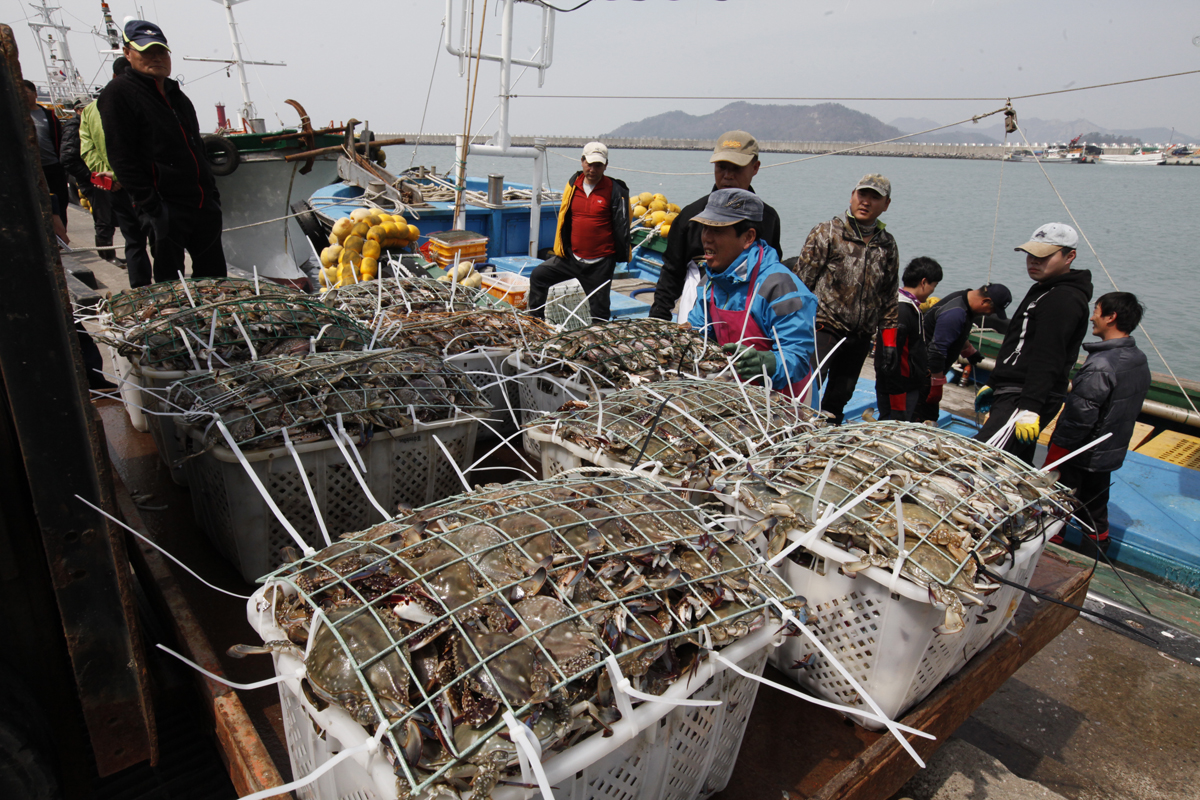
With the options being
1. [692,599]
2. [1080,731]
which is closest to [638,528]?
[692,599]

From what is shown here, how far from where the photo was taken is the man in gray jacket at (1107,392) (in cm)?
398

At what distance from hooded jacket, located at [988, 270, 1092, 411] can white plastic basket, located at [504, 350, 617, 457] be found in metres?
2.77

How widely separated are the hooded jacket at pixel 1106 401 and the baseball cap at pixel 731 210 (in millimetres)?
2834

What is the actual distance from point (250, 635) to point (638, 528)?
1281 mm

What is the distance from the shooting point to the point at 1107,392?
3988 millimetres

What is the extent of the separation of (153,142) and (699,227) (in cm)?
354

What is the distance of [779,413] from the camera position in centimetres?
235

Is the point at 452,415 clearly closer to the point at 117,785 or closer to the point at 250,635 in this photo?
the point at 250,635

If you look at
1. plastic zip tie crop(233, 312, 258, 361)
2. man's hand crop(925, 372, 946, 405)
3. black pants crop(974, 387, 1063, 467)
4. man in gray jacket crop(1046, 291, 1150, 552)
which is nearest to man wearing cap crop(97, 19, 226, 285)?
plastic zip tie crop(233, 312, 258, 361)

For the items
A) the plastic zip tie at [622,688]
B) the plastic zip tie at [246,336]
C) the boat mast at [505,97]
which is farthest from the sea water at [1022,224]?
the plastic zip tie at [622,688]

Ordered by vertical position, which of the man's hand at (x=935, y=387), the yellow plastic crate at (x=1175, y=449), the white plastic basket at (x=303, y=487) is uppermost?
the white plastic basket at (x=303, y=487)

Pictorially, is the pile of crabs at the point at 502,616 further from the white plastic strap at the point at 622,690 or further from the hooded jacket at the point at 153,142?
the hooded jacket at the point at 153,142

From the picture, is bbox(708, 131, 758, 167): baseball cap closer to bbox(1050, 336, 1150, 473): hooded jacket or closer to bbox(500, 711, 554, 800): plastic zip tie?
bbox(1050, 336, 1150, 473): hooded jacket

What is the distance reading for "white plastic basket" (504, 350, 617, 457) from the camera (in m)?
2.50
